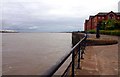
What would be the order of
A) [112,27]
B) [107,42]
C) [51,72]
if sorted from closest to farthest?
[51,72] → [107,42] → [112,27]

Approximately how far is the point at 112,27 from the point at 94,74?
2023 inches

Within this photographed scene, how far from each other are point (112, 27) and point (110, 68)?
50.3 m

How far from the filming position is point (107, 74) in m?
6.32

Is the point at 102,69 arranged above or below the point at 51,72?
below

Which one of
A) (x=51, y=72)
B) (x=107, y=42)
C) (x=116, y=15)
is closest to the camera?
(x=51, y=72)

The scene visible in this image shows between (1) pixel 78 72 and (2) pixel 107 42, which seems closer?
(1) pixel 78 72

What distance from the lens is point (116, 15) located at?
9738 cm

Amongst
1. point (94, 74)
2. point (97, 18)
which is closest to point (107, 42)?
point (94, 74)

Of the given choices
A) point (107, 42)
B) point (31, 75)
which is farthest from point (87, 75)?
point (107, 42)

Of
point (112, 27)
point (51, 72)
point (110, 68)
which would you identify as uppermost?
point (51, 72)

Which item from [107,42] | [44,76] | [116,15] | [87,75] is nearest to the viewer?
[44,76]

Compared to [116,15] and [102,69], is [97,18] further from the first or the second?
[102,69]

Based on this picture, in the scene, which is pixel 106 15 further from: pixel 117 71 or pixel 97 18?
pixel 117 71

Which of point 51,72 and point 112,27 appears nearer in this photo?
point 51,72
